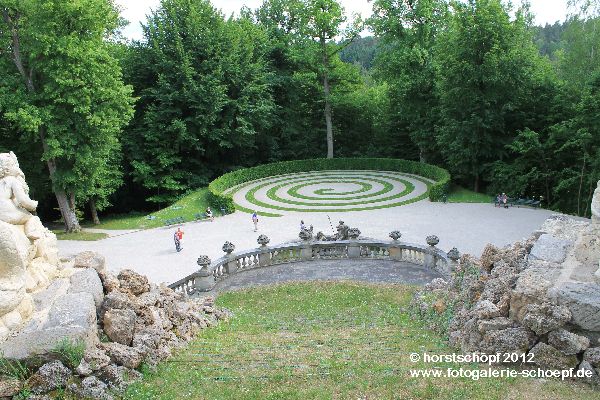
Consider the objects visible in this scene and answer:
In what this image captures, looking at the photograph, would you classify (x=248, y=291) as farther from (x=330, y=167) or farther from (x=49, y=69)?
(x=330, y=167)

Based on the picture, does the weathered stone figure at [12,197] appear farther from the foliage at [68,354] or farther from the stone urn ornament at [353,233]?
the stone urn ornament at [353,233]

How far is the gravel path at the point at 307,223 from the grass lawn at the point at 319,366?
12329 mm

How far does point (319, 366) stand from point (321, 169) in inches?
1837

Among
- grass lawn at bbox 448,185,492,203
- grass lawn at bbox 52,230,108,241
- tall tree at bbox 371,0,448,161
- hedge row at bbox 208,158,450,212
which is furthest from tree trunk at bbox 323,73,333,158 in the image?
grass lawn at bbox 52,230,108,241

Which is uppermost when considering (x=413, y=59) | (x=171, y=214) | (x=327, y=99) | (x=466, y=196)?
(x=413, y=59)

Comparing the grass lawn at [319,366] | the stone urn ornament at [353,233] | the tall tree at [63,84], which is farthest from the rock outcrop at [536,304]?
the tall tree at [63,84]

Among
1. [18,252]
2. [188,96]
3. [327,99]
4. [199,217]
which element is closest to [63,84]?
[199,217]

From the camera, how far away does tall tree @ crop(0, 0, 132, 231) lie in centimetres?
3161

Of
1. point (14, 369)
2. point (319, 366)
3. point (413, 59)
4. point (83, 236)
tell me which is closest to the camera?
point (14, 369)

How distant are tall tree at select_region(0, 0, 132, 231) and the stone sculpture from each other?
799 inches

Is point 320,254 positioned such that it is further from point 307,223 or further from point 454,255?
point 307,223

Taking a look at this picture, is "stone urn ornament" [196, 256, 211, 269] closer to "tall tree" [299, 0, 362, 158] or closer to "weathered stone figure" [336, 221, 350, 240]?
"weathered stone figure" [336, 221, 350, 240]

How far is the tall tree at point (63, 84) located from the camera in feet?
104

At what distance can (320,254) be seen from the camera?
26484mm
